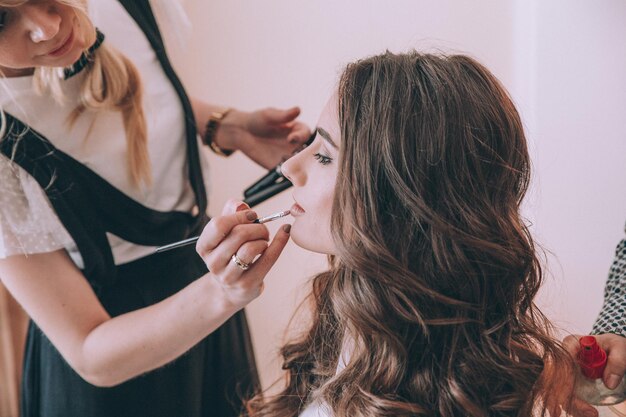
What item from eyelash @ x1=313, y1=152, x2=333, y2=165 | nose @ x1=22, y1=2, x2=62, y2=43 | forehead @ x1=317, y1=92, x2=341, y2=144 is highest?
nose @ x1=22, y1=2, x2=62, y2=43

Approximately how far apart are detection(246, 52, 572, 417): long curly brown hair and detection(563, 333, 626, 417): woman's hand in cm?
2

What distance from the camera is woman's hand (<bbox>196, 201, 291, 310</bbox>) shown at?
0.76 metres

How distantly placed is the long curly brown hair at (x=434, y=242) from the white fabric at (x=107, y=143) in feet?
1.39

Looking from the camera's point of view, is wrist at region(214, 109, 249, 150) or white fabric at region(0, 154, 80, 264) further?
wrist at region(214, 109, 249, 150)

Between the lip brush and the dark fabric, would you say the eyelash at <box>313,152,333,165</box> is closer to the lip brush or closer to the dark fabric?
the lip brush

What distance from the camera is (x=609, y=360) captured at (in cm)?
77

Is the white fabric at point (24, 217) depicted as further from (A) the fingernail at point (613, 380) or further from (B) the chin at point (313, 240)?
(A) the fingernail at point (613, 380)

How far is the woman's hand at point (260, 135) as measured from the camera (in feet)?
3.97

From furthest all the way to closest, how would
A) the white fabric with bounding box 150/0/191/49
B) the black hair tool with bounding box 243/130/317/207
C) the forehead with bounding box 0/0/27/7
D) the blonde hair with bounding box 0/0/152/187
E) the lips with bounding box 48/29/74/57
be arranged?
1. the white fabric with bounding box 150/0/191/49
2. the black hair tool with bounding box 243/130/317/207
3. the blonde hair with bounding box 0/0/152/187
4. the lips with bounding box 48/29/74/57
5. the forehead with bounding box 0/0/27/7

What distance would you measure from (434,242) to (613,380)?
285mm

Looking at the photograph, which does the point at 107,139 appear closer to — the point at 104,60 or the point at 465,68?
the point at 104,60

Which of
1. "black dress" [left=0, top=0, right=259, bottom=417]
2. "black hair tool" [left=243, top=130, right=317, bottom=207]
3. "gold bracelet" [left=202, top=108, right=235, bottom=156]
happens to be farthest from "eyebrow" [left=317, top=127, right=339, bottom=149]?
"gold bracelet" [left=202, top=108, right=235, bottom=156]

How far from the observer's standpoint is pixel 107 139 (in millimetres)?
1010

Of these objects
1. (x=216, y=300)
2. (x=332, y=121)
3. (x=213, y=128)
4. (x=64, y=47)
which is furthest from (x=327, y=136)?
(x=213, y=128)
